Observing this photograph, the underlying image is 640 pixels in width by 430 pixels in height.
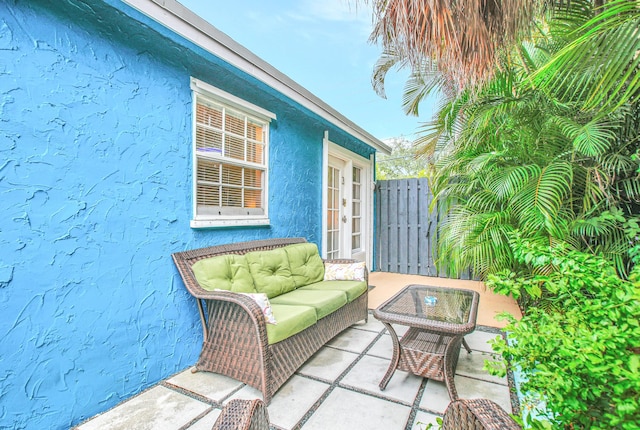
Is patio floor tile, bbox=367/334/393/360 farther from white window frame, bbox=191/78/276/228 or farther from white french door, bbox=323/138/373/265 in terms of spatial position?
white french door, bbox=323/138/373/265

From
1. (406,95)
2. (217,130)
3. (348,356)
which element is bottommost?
(348,356)

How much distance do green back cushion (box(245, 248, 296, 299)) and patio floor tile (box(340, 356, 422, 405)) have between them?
998mm

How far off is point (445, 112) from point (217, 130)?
115 inches

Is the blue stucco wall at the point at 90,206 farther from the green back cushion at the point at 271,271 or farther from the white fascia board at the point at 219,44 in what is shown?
the green back cushion at the point at 271,271

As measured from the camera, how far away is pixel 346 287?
3172mm

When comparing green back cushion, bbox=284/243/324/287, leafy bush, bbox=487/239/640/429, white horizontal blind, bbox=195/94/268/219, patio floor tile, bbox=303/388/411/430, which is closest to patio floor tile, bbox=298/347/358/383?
patio floor tile, bbox=303/388/411/430

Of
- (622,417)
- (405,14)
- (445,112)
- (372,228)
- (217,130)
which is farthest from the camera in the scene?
(372,228)

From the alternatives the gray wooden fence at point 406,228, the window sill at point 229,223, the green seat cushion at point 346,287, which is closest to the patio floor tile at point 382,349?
the green seat cushion at point 346,287

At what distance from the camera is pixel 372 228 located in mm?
6488

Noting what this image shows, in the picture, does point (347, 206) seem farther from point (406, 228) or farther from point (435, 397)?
point (435, 397)

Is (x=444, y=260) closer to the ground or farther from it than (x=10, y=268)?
closer to the ground

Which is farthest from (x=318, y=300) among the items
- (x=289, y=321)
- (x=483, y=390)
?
(x=483, y=390)

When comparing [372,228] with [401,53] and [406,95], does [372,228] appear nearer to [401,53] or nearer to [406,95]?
[406,95]

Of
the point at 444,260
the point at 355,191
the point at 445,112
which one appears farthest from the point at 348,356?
the point at 355,191
